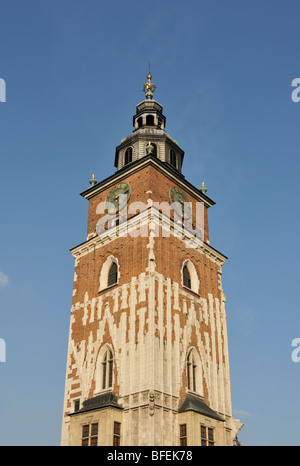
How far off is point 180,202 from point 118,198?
4.61 meters

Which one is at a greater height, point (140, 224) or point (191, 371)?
point (140, 224)

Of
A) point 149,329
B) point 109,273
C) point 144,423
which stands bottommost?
point 144,423

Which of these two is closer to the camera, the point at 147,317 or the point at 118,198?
the point at 147,317

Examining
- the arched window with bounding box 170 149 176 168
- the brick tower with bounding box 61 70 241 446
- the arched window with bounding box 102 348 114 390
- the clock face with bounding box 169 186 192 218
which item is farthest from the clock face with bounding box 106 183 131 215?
the arched window with bounding box 102 348 114 390

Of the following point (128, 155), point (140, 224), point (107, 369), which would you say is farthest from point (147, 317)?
point (128, 155)

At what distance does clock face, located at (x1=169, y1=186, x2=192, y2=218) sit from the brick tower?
0.10 metres

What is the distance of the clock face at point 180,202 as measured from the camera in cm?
3662

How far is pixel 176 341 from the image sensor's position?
3005cm

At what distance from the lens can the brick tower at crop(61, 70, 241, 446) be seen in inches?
1075

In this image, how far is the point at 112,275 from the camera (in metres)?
33.9

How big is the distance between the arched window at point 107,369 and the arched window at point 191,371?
182 inches

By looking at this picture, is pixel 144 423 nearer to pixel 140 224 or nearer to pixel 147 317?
pixel 147 317

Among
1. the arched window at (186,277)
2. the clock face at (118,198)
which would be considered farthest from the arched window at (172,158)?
the arched window at (186,277)

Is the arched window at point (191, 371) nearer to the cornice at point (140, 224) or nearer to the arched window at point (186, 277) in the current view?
the arched window at point (186, 277)
